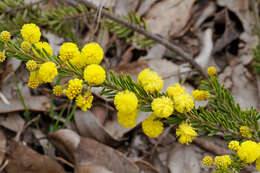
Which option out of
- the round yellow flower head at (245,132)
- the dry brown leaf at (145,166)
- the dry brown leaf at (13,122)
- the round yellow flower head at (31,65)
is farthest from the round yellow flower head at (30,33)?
the dry brown leaf at (13,122)

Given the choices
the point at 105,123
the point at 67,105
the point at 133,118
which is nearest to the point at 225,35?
the point at 105,123

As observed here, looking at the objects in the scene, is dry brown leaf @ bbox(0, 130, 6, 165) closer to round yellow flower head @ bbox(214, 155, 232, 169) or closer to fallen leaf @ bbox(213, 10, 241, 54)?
round yellow flower head @ bbox(214, 155, 232, 169)

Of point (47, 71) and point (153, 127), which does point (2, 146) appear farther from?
point (153, 127)

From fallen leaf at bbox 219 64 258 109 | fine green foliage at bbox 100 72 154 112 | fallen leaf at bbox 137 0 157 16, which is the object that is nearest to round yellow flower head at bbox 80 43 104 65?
fine green foliage at bbox 100 72 154 112

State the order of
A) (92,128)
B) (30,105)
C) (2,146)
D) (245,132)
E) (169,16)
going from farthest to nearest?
(169,16), (30,105), (92,128), (2,146), (245,132)

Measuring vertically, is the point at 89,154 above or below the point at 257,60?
below

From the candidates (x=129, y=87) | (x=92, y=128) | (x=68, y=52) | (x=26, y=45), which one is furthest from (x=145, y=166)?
(x=26, y=45)

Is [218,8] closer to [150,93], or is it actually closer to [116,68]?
[116,68]
